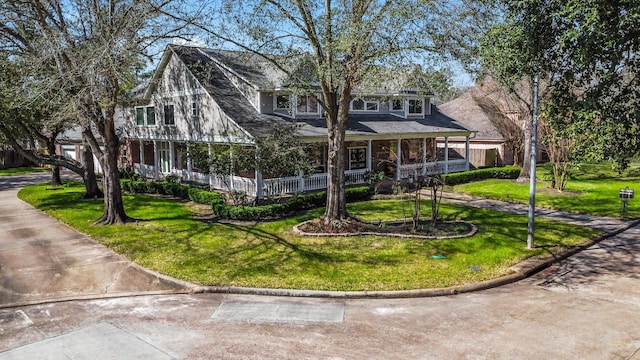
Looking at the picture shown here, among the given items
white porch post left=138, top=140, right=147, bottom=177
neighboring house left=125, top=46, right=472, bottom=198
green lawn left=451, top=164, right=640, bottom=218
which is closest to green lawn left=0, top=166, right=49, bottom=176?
neighboring house left=125, top=46, right=472, bottom=198

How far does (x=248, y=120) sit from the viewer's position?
23.0 meters

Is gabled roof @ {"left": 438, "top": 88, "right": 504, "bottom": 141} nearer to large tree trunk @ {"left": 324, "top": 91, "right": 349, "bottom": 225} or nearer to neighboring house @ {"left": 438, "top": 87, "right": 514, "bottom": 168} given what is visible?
neighboring house @ {"left": 438, "top": 87, "right": 514, "bottom": 168}

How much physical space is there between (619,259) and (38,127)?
28711mm

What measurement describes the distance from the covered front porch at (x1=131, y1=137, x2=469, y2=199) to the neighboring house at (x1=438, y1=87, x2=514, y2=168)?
2733 millimetres

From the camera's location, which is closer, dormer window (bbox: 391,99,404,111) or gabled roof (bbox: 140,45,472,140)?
gabled roof (bbox: 140,45,472,140)

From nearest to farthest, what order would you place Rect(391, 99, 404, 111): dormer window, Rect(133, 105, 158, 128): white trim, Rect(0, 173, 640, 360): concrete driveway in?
Rect(0, 173, 640, 360): concrete driveway → Rect(133, 105, 158, 128): white trim → Rect(391, 99, 404, 111): dormer window

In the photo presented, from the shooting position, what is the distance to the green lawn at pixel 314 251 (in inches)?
460

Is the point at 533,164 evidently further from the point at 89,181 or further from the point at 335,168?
the point at 89,181

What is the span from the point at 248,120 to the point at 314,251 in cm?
1077

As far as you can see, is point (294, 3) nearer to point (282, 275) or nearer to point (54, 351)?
point (282, 275)

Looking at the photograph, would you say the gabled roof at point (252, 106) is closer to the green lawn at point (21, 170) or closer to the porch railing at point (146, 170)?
the porch railing at point (146, 170)

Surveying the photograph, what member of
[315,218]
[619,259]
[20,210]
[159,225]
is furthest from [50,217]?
[619,259]

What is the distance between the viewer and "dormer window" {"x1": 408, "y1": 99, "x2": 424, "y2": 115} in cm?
3178

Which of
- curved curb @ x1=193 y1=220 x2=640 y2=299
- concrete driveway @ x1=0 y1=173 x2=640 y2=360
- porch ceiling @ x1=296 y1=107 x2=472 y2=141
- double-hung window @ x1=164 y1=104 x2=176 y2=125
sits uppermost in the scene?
double-hung window @ x1=164 y1=104 x2=176 y2=125
